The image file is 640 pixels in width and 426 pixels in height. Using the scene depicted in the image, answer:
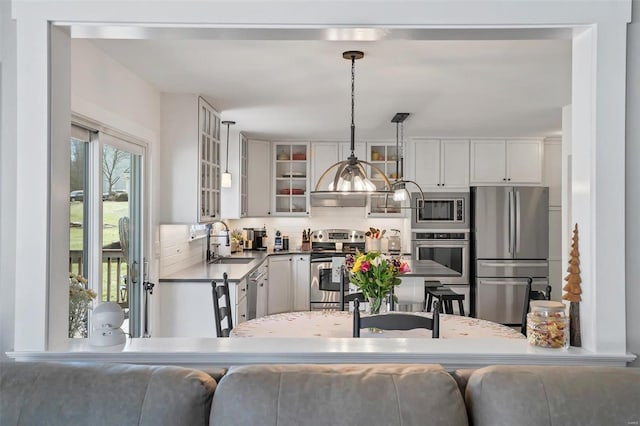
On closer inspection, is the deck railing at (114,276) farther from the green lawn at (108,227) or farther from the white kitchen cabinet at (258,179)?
the white kitchen cabinet at (258,179)

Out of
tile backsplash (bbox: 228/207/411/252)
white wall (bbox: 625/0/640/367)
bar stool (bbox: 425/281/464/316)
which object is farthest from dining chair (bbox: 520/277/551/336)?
tile backsplash (bbox: 228/207/411/252)

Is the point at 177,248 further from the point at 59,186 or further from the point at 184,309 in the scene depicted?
the point at 59,186

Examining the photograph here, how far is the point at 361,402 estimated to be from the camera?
4.93 ft

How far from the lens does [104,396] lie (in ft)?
5.05

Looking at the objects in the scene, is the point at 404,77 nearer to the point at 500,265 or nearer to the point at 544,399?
the point at 544,399

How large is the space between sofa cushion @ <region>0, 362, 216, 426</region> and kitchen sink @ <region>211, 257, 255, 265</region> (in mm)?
3906

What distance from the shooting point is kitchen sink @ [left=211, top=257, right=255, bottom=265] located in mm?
5576

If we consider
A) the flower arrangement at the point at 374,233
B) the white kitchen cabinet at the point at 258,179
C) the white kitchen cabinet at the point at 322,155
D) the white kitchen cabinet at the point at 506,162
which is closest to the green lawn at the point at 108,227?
the white kitchen cabinet at the point at 258,179

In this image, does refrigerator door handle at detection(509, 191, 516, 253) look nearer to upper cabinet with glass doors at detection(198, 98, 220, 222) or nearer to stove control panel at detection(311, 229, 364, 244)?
stove control panel at detection(311, 229, 364, 244)

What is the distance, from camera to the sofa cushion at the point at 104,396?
1.51 metres

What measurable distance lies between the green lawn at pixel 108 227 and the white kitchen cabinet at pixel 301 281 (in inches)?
144

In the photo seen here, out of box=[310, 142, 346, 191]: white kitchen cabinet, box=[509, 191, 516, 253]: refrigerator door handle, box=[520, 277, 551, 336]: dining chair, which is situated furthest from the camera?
box=[310, 142, 346, 191]: white kitchen cabinet

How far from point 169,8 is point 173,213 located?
8.34 feet

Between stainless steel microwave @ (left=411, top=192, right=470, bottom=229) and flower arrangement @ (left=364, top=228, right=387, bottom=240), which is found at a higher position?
stainless steel microwave @ (left=411, top=192, right=470, bottom=229)
